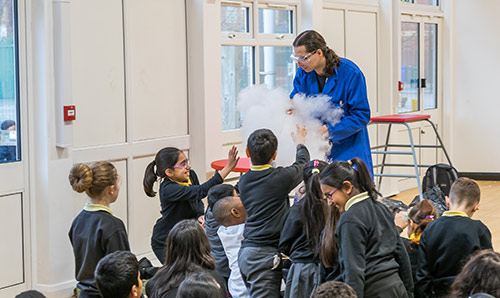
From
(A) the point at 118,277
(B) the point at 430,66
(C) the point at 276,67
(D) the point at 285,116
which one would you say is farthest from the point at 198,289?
(B) the point at 430,66

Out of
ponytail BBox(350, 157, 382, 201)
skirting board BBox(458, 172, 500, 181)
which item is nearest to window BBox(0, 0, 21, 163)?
ponytail BBox(350, 157, 382, 201)

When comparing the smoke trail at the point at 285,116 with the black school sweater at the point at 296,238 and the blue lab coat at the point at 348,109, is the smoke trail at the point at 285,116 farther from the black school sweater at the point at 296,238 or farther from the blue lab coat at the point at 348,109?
the black school sweater at the point at 296,238

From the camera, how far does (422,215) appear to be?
145 inches

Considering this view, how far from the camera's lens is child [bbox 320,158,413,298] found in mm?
2789

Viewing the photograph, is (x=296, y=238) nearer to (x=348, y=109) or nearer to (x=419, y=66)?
(x=348, y=109)

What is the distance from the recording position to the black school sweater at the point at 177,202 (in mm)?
3939

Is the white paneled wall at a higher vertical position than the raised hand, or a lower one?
higher

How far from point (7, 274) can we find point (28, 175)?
0.61 metres

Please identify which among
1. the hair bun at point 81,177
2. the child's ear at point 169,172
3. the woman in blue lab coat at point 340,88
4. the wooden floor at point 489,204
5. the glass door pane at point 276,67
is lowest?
the wooden floor at point 489,204

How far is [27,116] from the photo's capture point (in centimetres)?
460

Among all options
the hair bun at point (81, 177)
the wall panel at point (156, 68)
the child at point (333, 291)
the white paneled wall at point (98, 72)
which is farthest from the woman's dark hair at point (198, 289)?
the wall panel at point (156, 68)

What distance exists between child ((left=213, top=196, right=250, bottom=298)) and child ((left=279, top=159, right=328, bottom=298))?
40 centimetres

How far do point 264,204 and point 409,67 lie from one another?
5743 millimetres

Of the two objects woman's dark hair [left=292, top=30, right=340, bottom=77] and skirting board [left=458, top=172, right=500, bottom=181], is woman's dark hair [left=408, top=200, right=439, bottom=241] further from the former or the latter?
skirting board [left=458, top=172, right=500, bottom=181]
